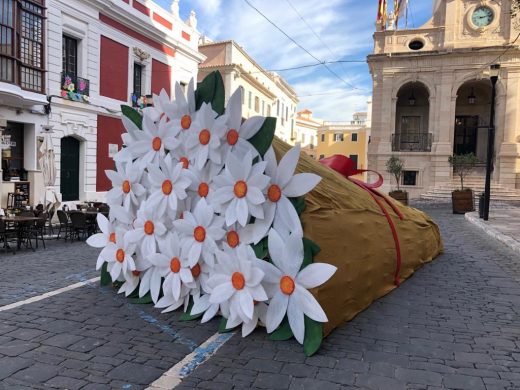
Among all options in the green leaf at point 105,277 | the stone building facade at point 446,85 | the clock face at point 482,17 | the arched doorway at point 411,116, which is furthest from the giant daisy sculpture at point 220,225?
the clock face at point 482,17

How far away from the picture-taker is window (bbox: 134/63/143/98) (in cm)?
2035

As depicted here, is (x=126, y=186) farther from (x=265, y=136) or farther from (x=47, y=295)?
(x=265, y=136)

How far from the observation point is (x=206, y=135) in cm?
439

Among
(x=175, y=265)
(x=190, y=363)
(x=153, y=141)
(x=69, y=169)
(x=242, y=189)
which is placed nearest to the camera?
(x=190, y=363)

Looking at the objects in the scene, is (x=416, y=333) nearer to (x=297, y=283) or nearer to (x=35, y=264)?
(x=297, y=283)

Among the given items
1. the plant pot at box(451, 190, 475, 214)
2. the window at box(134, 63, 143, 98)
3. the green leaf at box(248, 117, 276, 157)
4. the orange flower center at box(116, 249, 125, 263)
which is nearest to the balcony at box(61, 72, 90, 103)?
the window at box(134, 63, 143, 98)

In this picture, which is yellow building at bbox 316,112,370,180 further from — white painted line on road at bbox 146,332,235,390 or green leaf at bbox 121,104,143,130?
white painted line on road at bbox 146,332,235,390

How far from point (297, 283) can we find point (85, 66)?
1593cm

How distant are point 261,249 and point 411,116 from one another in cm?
2868

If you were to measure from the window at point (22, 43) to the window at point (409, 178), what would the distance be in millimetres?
21507

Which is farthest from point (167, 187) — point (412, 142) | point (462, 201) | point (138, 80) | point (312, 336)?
point (412, 142)

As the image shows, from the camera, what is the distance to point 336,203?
4.80 meters

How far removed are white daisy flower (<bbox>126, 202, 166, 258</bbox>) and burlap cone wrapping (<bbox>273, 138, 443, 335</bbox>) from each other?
160 centimetres

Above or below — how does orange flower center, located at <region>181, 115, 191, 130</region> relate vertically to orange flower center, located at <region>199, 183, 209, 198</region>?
above
